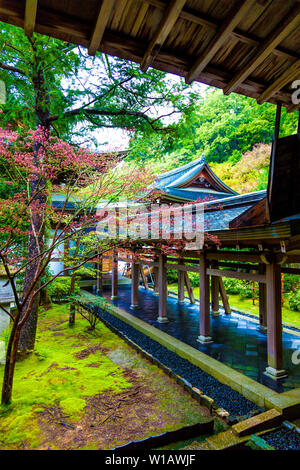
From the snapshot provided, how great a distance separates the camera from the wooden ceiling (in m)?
1.25

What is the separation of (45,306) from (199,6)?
11.3 metres

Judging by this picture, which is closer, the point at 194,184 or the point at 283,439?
the point at 283,439

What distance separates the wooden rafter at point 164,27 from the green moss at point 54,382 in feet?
14.2

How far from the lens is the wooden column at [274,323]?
5.04 metres

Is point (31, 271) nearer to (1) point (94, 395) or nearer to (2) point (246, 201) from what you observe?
(1) point (94, 395)

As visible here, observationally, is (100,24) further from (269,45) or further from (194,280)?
(194,280)

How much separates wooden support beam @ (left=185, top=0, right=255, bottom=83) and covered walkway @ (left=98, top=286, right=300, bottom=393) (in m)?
5.20

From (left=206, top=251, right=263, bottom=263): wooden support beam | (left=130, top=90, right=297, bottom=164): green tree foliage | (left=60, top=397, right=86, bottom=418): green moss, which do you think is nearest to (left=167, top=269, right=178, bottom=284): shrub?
(left=130, top=90, right=297, bottom=164): green tree foliage

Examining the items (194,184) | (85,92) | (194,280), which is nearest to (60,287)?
(85,92)

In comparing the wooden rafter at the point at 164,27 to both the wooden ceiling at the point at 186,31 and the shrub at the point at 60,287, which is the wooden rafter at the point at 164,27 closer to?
the wooden ceiling at the point at 186,31

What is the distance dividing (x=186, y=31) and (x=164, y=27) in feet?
0.64

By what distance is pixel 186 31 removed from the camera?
143 cm

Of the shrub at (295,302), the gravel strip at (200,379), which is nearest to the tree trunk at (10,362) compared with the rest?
the gravel strip at (200,379)
